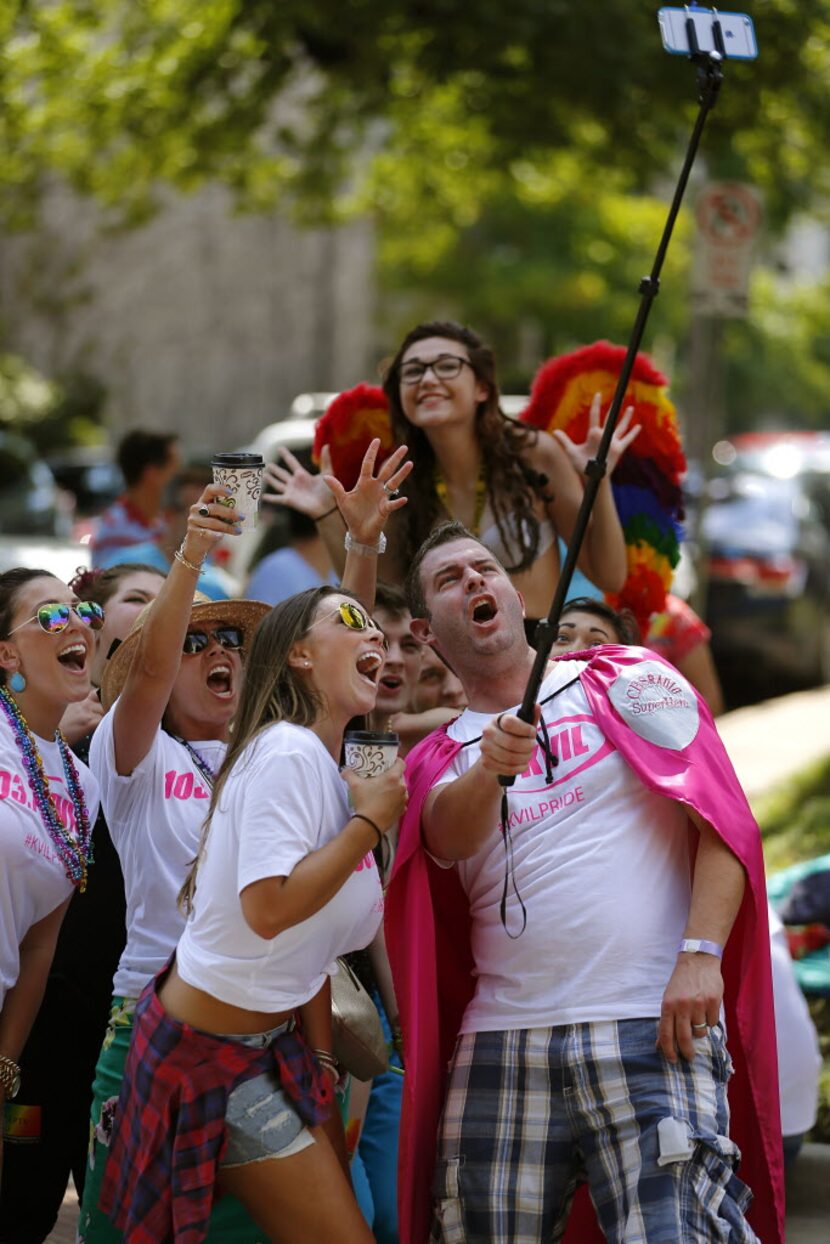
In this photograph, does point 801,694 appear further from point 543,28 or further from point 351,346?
point 351,346

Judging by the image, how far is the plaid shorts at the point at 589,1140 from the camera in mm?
3217

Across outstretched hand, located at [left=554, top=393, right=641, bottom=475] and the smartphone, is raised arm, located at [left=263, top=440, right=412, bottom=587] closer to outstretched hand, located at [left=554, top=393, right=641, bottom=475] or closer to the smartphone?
outstretched hand, located at [left=554, top=393, right=641, bottom=475]

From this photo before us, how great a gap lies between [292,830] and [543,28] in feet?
24.5

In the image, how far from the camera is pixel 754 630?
44.0ft

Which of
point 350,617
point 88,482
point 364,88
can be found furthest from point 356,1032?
point 88,482

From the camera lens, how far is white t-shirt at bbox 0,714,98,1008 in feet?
12.6

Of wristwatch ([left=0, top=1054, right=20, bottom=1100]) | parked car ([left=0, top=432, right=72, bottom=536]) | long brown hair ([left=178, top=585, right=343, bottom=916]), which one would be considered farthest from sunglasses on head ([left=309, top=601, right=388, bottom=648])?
parked car ([left=0, top=432, right=72, bottom=536])

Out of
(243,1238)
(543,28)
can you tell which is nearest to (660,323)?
(543,28)

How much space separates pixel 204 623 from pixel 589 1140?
4.92 ft

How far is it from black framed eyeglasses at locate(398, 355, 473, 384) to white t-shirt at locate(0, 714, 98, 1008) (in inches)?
67.2

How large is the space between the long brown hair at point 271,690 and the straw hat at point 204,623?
0.52 m

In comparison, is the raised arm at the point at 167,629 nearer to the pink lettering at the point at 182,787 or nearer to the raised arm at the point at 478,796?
the pink lettering at the point at 182,787

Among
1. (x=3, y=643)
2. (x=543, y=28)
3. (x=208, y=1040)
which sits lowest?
(x=208, y=1040)

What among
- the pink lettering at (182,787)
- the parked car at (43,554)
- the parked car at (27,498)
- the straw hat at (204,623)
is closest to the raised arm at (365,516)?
the straw hat at (204,623)
